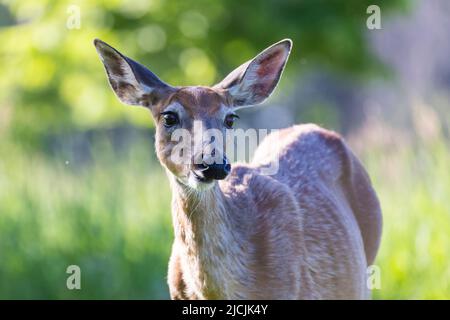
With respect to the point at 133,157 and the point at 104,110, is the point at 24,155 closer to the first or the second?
the point at 133,157

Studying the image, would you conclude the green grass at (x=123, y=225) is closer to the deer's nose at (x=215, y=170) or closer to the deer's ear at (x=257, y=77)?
the deer's ear at (x=257, y=77)

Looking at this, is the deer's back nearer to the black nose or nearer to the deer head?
the deer head

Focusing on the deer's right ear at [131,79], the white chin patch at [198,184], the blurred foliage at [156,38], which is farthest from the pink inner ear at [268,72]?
the blurred foliage at [156,38]

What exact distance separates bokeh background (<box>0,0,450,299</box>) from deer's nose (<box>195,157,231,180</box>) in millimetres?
3438

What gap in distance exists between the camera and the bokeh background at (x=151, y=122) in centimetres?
1012

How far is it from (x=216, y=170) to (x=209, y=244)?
0.71 metres

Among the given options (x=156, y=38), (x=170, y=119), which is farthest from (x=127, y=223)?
(x=156, y=38)

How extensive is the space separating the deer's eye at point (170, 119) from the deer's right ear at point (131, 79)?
10.9 inches

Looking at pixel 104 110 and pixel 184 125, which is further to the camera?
pixel 104 110

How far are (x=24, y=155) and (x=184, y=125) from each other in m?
6.33

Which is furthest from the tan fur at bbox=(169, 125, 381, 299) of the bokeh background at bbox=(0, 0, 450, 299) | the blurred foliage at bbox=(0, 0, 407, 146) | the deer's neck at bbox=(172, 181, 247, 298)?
the blurred foliage at bbox=(0, 0, 407, 146)

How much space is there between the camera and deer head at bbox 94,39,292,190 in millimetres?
6012
